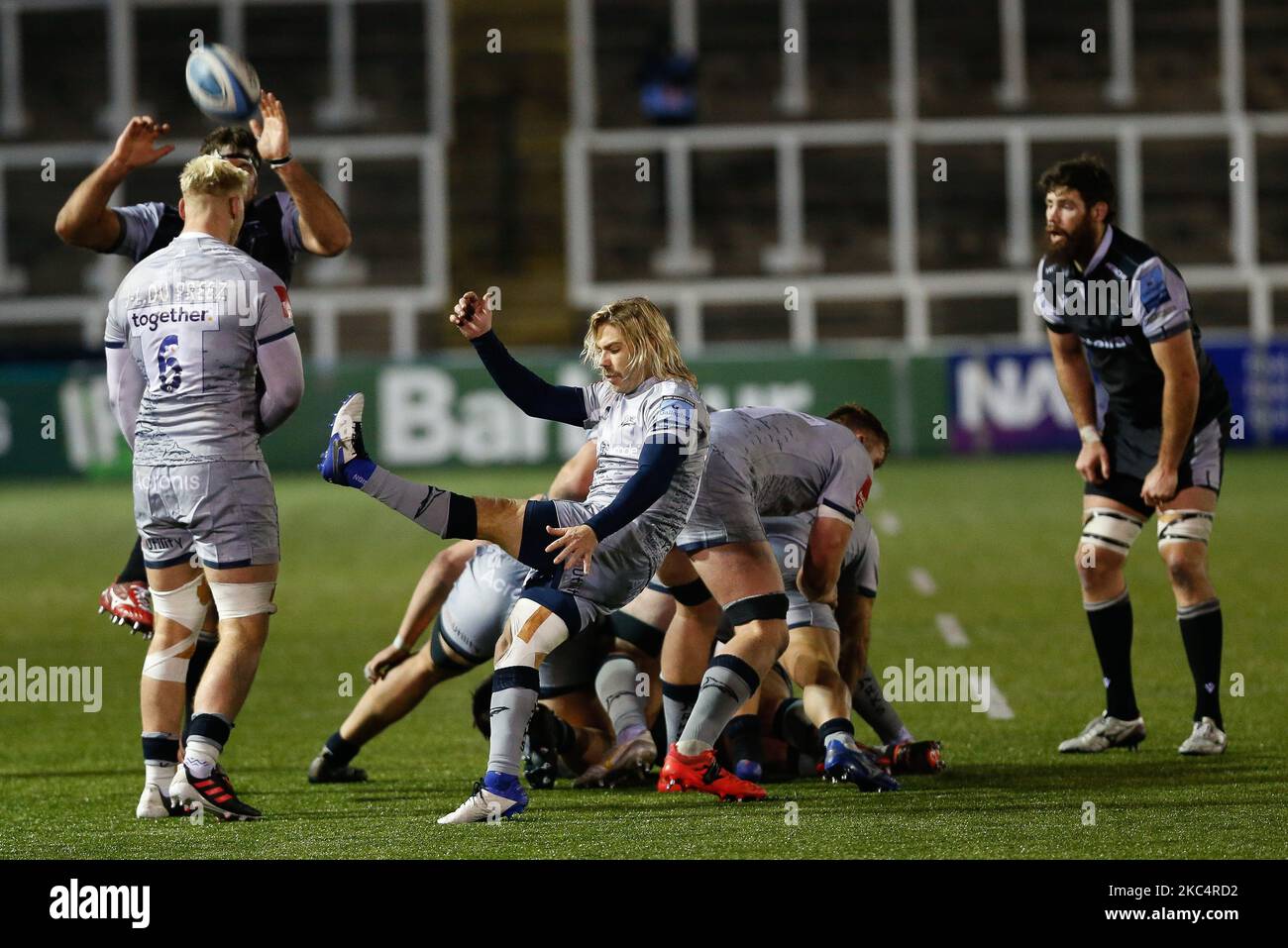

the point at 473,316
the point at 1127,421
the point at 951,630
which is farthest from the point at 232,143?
the point at 951,630

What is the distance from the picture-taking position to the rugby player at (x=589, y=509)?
6.25 metres

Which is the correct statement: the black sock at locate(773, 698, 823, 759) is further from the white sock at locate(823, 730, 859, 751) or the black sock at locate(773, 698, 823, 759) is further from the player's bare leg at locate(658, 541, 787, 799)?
the player's bare leg at locate(658, 541, 787, 799)

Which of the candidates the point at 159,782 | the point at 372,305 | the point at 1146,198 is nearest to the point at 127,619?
the point at 159,782

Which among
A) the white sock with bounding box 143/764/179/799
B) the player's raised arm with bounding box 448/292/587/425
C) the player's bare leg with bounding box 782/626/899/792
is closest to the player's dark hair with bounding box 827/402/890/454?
the player's bare leg with bounding box 782/626/899/792

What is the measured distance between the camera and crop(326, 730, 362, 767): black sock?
7391mm

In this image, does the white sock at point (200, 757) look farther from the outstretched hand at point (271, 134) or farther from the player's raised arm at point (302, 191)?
the outstretched hand at point (271, 134)

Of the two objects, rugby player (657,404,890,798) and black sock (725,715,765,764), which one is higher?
rugby player (657,404,890,798)

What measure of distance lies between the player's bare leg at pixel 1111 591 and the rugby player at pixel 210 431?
323 cm

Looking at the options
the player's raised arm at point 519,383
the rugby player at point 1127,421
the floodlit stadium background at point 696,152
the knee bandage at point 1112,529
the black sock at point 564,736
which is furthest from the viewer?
the floodlit stadium background at point 696,152

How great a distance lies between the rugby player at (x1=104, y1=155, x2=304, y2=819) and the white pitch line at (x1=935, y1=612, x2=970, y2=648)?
5.34 m

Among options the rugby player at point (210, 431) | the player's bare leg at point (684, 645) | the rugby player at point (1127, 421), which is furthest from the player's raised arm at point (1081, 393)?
the rugby player at point (210, 431)

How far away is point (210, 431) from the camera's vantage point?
6.57 m

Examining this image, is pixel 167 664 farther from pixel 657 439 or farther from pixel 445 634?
pixel 657 439
